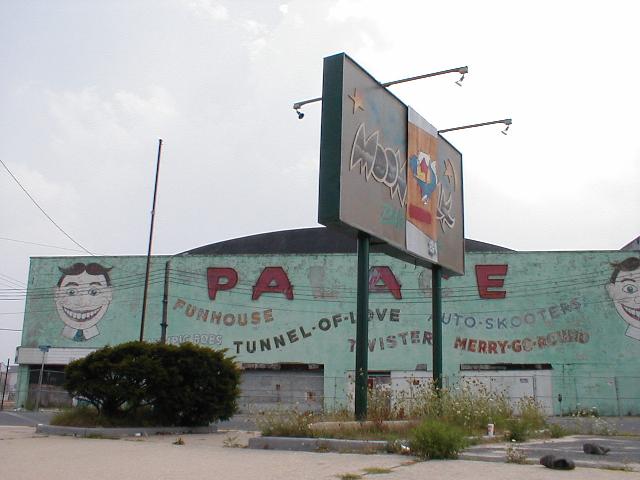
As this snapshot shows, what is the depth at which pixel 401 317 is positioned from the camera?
3225cm

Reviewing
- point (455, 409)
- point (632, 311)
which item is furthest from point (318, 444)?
point (632, 311)

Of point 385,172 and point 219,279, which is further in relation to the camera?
point 219,279

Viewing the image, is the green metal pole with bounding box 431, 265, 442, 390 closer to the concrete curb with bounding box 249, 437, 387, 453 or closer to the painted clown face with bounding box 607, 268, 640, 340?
the concrete curb with bounding box 249, 437, 387, 453

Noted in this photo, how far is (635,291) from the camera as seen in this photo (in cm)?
3145

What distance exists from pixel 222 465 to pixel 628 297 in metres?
28.4

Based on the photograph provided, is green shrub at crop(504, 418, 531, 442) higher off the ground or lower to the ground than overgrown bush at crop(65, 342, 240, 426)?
lower

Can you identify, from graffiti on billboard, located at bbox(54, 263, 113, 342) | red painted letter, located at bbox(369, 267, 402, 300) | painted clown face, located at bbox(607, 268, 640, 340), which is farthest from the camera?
graffiti on billboard, located at bbox(54, 263, 113, 342)

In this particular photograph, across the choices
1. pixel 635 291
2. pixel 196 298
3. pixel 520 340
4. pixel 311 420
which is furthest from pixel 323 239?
pixel 311 420

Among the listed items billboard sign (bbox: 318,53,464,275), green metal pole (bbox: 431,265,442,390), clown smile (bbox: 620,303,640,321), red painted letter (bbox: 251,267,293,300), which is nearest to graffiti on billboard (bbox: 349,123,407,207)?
billboard sign (bbox: 318,53,464,275)

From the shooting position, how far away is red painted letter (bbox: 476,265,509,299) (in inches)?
1267

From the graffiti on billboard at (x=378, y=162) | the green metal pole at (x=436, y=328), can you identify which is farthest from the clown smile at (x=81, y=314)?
the graffiti on billboard at (x=378, y=162)

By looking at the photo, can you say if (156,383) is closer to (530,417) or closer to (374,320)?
(530,417)

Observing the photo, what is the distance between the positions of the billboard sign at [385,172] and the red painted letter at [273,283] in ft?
51.4

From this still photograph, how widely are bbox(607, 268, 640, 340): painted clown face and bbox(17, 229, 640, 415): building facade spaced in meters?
0.06
